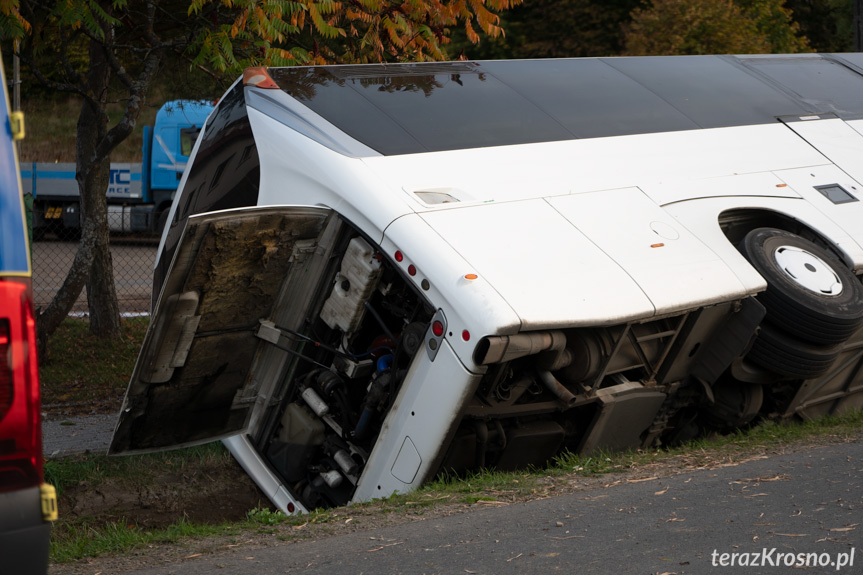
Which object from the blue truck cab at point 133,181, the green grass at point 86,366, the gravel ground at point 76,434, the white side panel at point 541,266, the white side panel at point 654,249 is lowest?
the blue truck cab at point 133,181

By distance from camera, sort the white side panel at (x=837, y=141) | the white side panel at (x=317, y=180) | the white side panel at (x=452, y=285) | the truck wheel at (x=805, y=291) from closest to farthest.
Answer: the white side panel at (x=452, y=285)
the white side panel at (x=317, y=180)
the truck wheel at (x=805, y=291)
the white side panel at (x=837, y=141)

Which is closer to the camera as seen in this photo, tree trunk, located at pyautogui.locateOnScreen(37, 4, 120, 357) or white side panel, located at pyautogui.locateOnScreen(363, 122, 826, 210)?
white side panel, located at pyautogui.locateOnScreen(363, 122, 826, 210)

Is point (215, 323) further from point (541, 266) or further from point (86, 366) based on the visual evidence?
point (86, 366)

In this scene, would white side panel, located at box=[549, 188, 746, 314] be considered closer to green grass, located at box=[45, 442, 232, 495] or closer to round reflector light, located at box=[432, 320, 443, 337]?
round reflector light, located at box=[432, 320, 443, 337]

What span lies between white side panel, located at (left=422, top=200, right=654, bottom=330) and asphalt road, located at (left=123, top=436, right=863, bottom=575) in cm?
96

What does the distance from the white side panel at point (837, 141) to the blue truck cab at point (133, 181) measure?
1470 centimetres

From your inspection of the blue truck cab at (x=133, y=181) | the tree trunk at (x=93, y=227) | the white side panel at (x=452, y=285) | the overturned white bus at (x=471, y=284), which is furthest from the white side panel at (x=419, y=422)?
the blue truck cab at (x=133, y=181)

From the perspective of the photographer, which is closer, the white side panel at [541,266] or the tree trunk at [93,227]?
the white side panel at [541,266]

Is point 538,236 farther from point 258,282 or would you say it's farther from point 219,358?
point 219,358

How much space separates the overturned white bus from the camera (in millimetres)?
5109

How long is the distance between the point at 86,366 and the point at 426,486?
641cm

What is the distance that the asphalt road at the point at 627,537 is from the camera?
374 centimetres

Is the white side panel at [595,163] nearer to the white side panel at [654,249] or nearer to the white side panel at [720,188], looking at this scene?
the white side panel at [720,188]

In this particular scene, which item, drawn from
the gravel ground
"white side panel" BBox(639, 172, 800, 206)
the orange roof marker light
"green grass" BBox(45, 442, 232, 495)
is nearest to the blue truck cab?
the gravel ground
